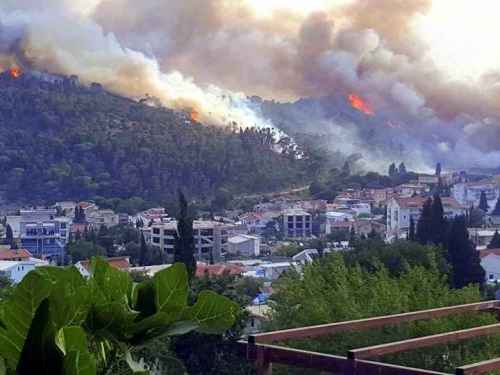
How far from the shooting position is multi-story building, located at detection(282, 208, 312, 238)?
31062 millimetres

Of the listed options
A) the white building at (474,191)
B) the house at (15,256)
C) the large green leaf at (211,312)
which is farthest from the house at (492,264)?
the white building at (474,191)

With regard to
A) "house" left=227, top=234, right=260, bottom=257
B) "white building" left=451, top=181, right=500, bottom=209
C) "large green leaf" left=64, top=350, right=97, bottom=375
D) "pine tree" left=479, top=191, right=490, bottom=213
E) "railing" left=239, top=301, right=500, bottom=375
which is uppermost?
"white building" left=451, top=181, right=500, bottom=209

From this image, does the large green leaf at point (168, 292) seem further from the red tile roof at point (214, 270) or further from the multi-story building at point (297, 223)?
the multi-story building at point (297, 223)

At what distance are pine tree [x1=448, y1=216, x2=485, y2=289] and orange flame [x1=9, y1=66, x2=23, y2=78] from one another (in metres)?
34.8

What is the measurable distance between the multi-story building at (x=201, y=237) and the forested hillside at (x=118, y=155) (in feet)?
27.7

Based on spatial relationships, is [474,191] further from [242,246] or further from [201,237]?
[201,237]

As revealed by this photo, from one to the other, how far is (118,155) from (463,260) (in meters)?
24.3

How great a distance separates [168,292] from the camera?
2.41ft

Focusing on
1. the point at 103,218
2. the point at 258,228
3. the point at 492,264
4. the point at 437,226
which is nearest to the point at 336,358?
the point at 437,226

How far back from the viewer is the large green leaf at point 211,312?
0.74m

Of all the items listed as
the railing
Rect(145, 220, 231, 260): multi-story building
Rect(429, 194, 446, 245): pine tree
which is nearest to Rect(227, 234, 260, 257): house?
Rect(145, 220, 231, 260): multi-story building

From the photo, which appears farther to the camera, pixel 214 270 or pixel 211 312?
pixel 214 270

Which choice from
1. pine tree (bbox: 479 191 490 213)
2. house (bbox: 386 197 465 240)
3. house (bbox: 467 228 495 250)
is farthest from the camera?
pine tree (bbox: 479 191 490 213)

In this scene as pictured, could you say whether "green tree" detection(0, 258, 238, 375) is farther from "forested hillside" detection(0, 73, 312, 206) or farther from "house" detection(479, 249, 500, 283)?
"forested hillside" detection(0, 73, 312, 206)
